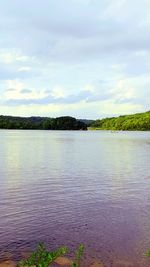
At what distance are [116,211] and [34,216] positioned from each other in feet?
14.2

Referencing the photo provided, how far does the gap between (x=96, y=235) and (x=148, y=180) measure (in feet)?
57.6

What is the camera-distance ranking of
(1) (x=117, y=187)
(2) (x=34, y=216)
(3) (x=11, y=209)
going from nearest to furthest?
(2) (x=34, y=216), (3) (x=11, y=209), (1) (x=117, y=187)

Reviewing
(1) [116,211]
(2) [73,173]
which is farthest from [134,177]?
(1) [116,211]

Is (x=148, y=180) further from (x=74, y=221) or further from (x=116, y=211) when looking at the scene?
(x=74, y=221)

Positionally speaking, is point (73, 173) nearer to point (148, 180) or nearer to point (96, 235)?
point (148, 180)

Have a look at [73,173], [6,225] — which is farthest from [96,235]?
[73,173]

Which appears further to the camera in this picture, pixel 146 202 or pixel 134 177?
pixel 134 177

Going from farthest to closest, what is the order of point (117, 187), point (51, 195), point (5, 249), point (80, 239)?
1. point (117, 187)
2. point (51, 195)
3. point (80, 239)
4. point (5, 249)

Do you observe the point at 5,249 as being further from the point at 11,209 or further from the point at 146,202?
the point at 146,202

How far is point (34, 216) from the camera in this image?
1948cm

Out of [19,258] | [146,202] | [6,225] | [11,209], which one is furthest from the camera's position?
Result: [146,202]

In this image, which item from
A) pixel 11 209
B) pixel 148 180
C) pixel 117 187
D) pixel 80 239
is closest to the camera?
pixel 80 239

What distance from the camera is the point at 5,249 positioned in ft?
47.0

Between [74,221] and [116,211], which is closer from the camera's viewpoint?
[74,221]
